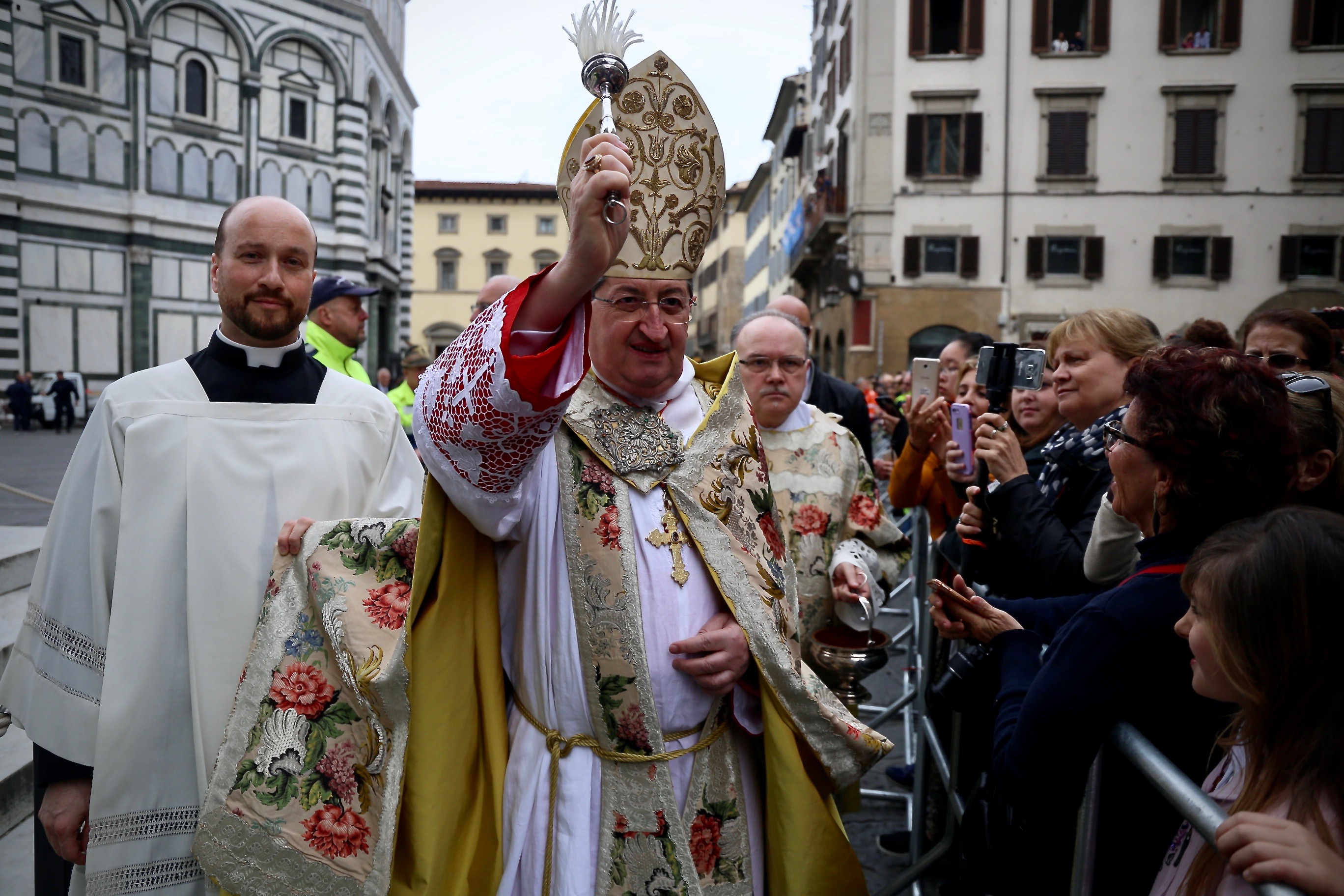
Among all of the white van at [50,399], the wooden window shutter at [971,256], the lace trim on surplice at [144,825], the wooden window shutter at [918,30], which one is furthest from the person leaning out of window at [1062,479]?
the wooden window shutter at [918,30]

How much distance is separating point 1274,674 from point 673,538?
1.08 metres

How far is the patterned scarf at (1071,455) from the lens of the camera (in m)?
2.55

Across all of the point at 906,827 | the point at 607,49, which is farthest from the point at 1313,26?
the point at 607,49

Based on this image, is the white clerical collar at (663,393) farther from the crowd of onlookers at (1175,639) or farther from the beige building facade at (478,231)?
the beige building facade at (478,231)

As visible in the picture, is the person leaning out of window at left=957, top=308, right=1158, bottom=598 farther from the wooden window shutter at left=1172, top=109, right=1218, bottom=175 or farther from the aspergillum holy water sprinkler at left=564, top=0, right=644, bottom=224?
the wooden window shutter at left=1172, top=109, right=1218, bottom=175

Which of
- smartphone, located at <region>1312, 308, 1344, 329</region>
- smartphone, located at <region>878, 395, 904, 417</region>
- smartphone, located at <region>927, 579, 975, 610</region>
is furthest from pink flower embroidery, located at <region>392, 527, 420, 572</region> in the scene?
smartphone, located at <region>878, 395, 904, 417</region>

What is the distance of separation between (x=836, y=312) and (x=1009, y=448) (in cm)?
2401

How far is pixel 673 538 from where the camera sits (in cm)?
205

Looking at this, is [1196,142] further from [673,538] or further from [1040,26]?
[673,538]

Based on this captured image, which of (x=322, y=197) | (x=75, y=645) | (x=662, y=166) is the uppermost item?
(x=322, y=197)

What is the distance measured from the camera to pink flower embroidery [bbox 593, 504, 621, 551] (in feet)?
6.41

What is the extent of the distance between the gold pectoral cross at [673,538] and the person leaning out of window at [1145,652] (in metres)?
0.65

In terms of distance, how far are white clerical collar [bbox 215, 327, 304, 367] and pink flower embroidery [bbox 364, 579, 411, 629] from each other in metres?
0.77

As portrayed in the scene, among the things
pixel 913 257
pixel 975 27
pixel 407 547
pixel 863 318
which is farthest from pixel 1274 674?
pixel 975 27
